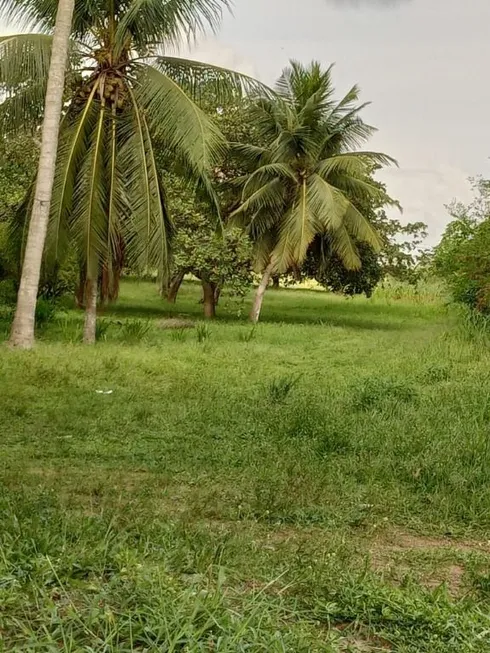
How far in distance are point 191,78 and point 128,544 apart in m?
9.41

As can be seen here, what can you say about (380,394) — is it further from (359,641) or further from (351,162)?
(351,162)

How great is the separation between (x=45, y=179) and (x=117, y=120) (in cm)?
201

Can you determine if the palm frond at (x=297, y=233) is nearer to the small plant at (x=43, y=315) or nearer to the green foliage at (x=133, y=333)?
the green foliage at (x=133, y=333)

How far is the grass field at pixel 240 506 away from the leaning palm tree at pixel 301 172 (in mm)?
7456

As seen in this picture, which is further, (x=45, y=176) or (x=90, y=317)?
(x=90, y=317)

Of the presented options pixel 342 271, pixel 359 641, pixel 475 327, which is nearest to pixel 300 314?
pixel 342 271

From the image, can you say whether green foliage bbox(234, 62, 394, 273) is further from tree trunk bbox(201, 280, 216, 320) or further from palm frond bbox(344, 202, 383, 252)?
tree trunk bbox(201, 280, 216, 320)

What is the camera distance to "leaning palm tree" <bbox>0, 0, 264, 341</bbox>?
9.91 metres

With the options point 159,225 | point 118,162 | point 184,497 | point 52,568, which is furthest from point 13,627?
point 118,162

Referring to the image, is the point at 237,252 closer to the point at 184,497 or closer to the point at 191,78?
the point at 191,78

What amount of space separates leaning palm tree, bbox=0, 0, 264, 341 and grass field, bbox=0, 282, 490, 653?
229 cm

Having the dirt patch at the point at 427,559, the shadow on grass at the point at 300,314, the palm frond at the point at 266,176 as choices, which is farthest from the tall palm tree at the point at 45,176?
the dirt patch at the point at 427,559

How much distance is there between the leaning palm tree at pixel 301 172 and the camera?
51.2 ft

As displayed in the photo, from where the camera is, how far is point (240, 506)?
3566 mm
